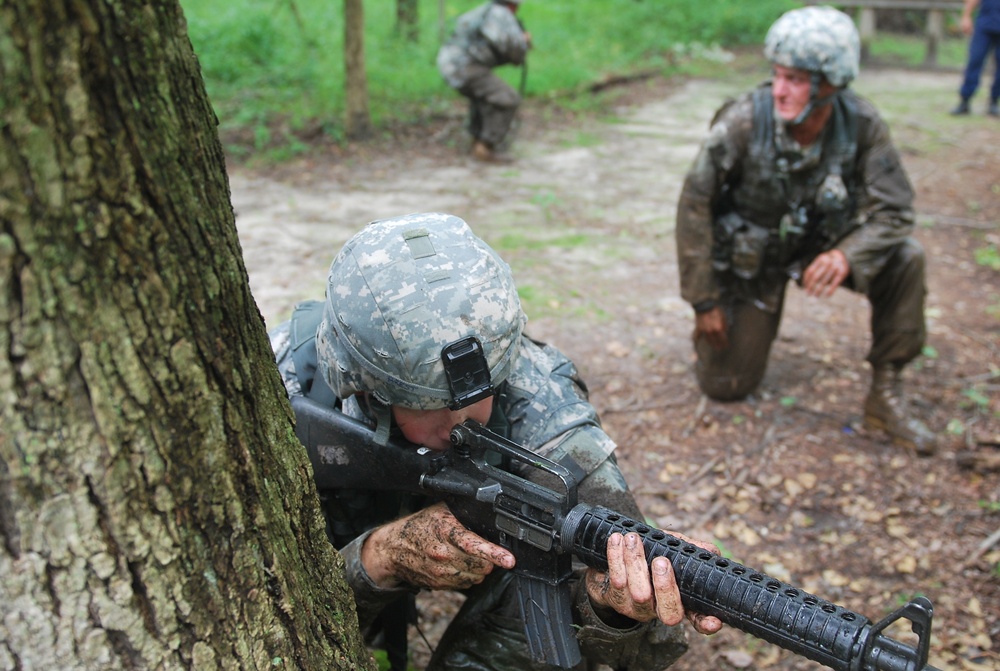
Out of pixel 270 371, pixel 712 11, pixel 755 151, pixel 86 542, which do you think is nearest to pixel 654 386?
pixel 755 151

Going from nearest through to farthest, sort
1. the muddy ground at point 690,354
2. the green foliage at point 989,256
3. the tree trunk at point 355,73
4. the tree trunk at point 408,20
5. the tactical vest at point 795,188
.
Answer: the muddy ground at point 690,354
the tactical vest at point 795,188
the green foliage at point 989,256
the tree trunk at point 355,73
the tree trunk at point 408,20

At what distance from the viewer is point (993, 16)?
956cm

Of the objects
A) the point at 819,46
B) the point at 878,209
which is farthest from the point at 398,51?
the point at 878,209

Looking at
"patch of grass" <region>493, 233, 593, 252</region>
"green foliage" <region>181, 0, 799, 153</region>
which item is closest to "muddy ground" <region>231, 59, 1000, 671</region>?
"patch of grass" <region>493, 233, 593, 252</region>

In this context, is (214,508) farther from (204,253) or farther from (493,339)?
(493,339)

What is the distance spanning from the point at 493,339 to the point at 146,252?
0.95 metres

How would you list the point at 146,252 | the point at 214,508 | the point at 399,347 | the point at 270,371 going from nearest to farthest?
the point at 146,252, the point at 214,508, the point at 270,371, the point at 399,347

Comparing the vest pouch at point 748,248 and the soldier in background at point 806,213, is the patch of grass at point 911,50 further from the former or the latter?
the vest pouch at point 748,248

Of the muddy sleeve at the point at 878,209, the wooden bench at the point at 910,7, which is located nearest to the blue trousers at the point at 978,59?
the wooden bench at the point at 910,7

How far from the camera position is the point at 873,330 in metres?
4.33

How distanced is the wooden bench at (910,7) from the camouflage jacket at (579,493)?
11535 millimetres

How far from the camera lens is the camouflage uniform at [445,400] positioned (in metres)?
1.98

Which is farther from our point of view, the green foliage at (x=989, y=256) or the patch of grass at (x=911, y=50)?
the patch of grass at (x=911, y=50)

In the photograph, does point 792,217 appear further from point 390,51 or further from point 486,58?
point 390,51
